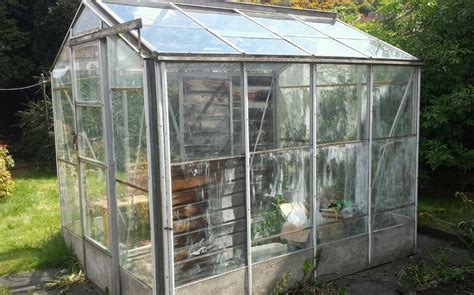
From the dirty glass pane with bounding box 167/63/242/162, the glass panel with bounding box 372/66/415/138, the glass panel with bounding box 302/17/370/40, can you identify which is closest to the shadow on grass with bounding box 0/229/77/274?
the dirty glass pane with bounding box 167/63/242/162

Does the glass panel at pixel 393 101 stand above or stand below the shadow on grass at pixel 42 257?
above

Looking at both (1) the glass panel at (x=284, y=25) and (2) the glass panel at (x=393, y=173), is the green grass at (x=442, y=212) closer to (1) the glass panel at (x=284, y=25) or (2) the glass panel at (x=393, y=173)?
(2) the glass panel at (x=393, y=173)

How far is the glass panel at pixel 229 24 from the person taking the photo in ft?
17.2

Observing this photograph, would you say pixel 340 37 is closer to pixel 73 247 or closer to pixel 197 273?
pixel 197 273

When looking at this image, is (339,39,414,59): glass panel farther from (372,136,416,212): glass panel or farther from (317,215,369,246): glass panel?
(317,215,369,246): glass panel

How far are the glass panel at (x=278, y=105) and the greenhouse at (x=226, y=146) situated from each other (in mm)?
18

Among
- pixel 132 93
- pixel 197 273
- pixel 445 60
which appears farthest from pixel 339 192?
pixel 445 60

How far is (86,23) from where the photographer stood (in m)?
5.56

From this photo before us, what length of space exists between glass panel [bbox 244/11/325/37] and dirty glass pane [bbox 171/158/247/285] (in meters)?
2.14

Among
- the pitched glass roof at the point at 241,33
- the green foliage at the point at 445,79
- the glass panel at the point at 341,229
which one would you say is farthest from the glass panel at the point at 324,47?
the green foliage at the point at 445,79

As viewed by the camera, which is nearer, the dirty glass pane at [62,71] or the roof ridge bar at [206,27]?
the roof ridge bar at [206,27]

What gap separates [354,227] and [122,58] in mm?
3472

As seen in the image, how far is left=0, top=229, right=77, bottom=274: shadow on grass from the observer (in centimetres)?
627

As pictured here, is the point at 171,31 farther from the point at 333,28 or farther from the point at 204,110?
the point at 333,28
